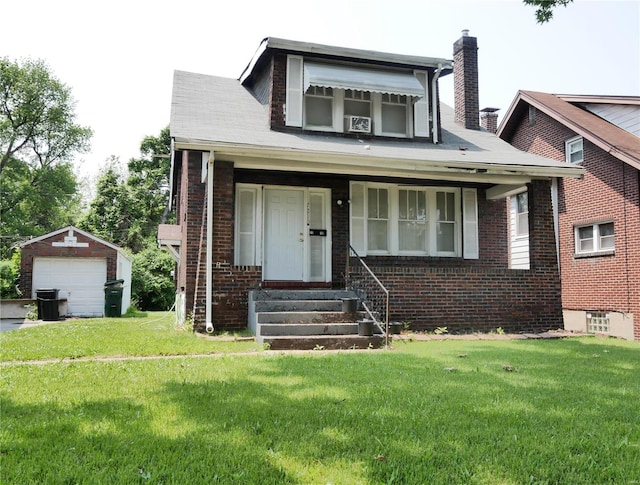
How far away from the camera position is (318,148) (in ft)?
33.4

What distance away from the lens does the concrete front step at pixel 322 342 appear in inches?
301

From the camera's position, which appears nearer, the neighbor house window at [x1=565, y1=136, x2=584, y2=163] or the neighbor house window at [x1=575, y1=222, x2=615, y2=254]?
the neighbor house window at [x1=575, y1=222, x2=615, y2=254]

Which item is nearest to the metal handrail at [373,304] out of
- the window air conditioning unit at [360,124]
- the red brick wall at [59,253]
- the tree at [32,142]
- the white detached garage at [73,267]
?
the window air conditioning unit at [360,124]

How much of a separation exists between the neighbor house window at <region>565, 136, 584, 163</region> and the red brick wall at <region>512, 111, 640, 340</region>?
191 millimetres

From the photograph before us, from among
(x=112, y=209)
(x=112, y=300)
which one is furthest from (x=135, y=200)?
(x=112, y=300)

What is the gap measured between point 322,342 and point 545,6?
245 inches

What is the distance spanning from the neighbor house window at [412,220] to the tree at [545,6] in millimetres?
4325

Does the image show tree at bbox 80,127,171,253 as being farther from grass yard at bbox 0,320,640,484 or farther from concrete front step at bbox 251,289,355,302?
grass yard at bbox 0,320,640,484

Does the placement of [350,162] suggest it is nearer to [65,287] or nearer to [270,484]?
[270,484]

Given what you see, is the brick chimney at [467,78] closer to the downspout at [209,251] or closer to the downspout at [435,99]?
the downspout at [435,99]

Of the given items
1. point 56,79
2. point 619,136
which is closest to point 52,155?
point 56,79

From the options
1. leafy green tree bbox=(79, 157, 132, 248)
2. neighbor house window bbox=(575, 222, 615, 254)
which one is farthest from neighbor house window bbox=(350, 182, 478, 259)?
leafy green tree bbox=(79, 157, 132, 248)

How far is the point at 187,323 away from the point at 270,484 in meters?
7.75

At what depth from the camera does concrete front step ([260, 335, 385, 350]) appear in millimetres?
7641
